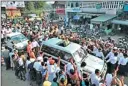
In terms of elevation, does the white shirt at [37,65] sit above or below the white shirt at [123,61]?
above

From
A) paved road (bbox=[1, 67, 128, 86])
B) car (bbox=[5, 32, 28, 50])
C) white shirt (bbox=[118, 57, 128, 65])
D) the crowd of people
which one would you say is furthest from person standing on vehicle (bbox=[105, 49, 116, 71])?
car (bbox=[5, 32, 28, 50])

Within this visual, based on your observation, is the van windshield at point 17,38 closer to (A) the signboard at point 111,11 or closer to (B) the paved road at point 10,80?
(B) the paved road at point 10,80

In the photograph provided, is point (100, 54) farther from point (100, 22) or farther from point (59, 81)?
point (100, 22)

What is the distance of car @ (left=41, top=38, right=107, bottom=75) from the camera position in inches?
456

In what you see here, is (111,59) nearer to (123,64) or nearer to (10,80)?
(123,64)

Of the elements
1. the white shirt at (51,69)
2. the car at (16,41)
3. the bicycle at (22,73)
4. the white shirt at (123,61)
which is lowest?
the bicycle at (22,73)

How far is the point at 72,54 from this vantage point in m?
11.7

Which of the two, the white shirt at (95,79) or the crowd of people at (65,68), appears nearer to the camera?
the crowd of people at (65,68)

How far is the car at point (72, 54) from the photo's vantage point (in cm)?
1158

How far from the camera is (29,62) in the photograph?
11.5 metres

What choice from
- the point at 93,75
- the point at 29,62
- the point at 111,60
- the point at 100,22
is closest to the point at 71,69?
the point at 93,75

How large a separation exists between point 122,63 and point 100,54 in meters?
1.20

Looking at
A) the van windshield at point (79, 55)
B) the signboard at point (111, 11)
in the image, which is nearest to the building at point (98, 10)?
the signboard at point (111, 11)

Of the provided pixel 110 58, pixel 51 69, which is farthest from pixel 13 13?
pixel 51 69
